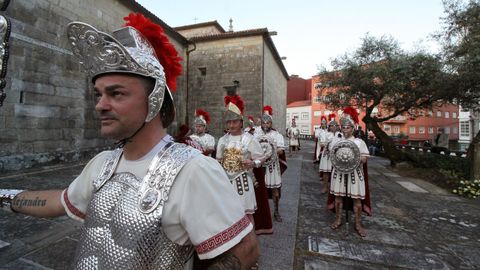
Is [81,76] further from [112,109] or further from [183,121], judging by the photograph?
[112,109]

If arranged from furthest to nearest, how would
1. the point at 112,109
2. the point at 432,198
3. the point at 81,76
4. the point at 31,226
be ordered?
the point at 81,76, the point at 432,198, the point at 31,226, the point at 112,109

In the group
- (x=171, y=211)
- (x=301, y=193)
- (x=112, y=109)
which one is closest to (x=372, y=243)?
(x=301, y=193)

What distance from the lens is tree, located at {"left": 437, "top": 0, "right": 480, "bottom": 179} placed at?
317 inches

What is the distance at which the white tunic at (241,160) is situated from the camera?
3605mm

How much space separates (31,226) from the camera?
12.4 feet

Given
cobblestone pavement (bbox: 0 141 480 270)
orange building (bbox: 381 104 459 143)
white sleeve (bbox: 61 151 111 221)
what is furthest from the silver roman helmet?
orange building (bbox: 381 104 459 143)

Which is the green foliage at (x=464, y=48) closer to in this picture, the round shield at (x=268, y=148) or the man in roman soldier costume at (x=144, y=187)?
the round shield at (x=268, y=148)

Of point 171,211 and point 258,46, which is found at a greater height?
point 258,46

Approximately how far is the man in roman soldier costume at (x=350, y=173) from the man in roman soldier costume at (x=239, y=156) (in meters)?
1.51

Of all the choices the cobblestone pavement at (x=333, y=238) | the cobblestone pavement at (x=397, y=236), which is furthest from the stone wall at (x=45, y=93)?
the cobblestone pavement at (x=397, y=236)

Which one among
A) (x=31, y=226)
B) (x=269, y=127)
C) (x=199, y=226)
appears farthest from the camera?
(x=269, y=127)

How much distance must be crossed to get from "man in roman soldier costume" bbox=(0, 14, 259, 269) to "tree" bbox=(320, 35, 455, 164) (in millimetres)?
11563

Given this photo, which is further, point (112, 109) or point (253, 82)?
point (253, 82)

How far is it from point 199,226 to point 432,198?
8351mm
